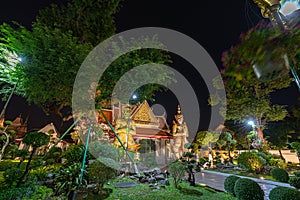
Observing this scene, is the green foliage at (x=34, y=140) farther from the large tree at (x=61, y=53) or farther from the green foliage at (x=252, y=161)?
the green foliage at (x=252, y=161)

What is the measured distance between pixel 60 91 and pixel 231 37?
9.57 metres

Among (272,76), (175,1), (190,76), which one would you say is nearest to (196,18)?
(175,1)

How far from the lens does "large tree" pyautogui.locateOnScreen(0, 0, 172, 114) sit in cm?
603

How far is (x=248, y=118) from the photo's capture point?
1366 centimetres

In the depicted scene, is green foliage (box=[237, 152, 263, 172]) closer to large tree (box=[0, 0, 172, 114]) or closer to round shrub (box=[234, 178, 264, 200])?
round shrub (box=[234, 178, 264, 200])

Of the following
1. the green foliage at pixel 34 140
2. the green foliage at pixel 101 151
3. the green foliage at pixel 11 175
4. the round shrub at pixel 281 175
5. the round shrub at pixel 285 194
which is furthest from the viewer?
the green foliage at pixel 101 151

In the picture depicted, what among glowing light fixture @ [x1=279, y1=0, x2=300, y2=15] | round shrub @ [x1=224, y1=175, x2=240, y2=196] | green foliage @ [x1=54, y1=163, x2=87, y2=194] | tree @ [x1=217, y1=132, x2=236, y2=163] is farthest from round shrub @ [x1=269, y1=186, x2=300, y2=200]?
tree @ [x1=217, y1=132, x2=236, y2=163]

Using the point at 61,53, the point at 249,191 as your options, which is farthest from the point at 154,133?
the point at 249,191

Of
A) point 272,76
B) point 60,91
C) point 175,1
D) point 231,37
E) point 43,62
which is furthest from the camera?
point 231,37

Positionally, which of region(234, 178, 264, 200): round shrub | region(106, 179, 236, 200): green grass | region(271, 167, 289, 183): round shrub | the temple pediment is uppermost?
the temple pediment

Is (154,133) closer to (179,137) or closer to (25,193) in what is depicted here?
(179,137)

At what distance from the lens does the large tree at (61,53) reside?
6027 mm

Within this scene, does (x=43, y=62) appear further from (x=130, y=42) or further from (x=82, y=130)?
(x=82, y=130)

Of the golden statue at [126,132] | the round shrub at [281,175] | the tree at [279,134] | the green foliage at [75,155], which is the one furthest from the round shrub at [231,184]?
the tree at [279,134]
